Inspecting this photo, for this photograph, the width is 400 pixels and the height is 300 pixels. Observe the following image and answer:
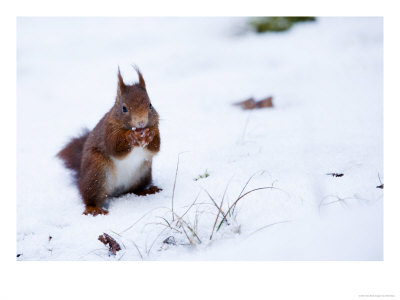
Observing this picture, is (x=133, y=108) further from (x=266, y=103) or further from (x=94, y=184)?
(x=266, y=103)

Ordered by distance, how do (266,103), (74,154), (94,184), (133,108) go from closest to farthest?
(133,108), (94,184), (74,154), (266,103)

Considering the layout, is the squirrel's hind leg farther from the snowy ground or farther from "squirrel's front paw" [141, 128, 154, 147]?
"squirrel's front paw" [141, 128, 154, 147]

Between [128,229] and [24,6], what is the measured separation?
122cm

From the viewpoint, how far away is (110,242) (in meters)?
1.70

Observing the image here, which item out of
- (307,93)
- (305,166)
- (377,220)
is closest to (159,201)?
(305,166)

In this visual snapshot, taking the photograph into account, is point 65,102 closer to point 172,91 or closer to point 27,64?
point 27,64

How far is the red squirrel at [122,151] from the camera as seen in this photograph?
195cm

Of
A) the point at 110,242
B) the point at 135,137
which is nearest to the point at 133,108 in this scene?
the point at 135,137

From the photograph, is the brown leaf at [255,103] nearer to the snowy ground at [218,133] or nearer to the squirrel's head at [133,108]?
the snowy ground at [218,133]

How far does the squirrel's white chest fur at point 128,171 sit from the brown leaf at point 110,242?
1.39 ft

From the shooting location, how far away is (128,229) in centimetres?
178

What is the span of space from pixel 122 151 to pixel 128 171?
0.52ft

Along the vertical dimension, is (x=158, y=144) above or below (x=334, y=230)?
above

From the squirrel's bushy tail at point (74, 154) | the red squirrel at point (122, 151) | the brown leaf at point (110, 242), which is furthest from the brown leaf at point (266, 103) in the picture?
the brown leaf at point (110, 242)
